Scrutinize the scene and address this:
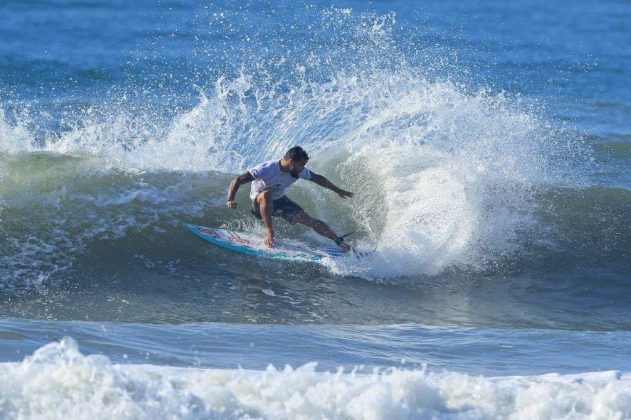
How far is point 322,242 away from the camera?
12.1 m

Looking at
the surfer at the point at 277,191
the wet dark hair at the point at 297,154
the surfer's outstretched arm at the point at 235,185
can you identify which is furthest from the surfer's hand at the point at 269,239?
Answer: the wet dark hair at the point at 297,154

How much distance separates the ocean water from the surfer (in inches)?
20.2

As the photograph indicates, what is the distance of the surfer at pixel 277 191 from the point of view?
1133 centimetres

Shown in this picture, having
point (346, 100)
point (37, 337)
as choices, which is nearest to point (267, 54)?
point (346, 100)

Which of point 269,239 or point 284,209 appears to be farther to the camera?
point 284,209

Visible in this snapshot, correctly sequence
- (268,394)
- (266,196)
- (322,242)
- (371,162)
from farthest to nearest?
(371,162), (322,242), (266,196), (268,394)

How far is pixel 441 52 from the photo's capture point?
883 inches

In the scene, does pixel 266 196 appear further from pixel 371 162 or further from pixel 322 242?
pixel 371 162

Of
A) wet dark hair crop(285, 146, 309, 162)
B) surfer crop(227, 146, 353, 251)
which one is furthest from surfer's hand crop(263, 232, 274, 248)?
wet dark hair crop(285, 146, 309, 162)

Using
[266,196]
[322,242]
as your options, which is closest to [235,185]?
[266,196]

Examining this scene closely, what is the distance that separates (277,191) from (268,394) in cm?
576

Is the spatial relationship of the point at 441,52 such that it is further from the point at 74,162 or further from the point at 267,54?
the point at 74,162

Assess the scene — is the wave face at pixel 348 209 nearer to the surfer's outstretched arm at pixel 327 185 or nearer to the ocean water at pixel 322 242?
the ocean water at pixel 322 242

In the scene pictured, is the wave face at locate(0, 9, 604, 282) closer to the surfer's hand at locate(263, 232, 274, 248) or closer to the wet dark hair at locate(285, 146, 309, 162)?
the surfer's hand at locate(263, 232, 274, 248)
